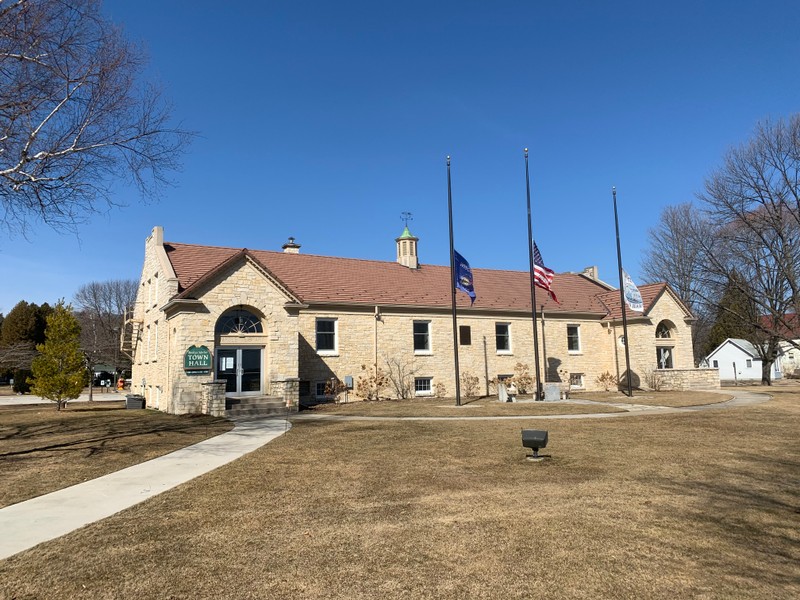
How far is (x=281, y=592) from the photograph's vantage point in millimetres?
4676

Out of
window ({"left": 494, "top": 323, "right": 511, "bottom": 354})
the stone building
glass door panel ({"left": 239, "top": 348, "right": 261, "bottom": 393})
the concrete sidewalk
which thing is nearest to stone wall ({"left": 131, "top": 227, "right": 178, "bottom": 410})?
the stone building

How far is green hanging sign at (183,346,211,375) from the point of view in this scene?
1977 centimetres

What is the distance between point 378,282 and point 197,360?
11.8 m

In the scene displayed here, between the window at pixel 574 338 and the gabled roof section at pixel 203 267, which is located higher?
the gabled roof section at pixel 203 267

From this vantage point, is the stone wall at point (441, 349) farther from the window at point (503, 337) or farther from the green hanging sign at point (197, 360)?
the green hanging sign at point (197, 360)

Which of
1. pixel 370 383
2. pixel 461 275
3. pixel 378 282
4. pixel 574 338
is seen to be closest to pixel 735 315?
pixel 574 338

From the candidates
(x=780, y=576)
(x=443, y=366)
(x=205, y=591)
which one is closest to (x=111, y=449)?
(x=205, y=591)

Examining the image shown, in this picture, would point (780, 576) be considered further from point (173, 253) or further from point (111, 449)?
point (173, 253)

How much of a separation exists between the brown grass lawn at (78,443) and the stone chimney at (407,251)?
1704cm

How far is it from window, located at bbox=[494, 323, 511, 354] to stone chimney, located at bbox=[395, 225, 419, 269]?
6259 millimetres

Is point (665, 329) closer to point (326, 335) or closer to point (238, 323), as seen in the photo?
→ point (326, 335)

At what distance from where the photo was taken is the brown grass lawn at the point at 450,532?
4.81 metres

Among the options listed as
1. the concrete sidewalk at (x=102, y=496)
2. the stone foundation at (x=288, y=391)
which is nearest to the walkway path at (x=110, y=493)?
the concrete sidewalk at (x=102, y=496)

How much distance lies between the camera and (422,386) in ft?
92.3
